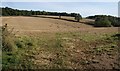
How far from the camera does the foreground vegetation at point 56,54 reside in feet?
35.1

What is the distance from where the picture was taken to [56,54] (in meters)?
12.0

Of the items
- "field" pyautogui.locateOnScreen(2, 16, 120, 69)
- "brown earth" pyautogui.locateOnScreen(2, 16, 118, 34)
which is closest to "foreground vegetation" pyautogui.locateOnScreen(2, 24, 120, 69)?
"field" pyautogui.locateOnScreen(2, 16, 120, 69)

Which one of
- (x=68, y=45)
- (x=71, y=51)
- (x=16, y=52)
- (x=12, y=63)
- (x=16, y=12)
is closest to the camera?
(x=12, y=63)

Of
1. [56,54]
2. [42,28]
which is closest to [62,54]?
[56,54]

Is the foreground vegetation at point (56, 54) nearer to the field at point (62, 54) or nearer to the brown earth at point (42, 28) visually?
the field at point (62, 54)

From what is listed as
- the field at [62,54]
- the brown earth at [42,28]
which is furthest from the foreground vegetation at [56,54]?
the brown earth at [42,28]

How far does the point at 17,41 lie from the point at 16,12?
31.2 metres

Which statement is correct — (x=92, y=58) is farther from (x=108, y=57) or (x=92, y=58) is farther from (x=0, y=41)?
(x=0, y=41)

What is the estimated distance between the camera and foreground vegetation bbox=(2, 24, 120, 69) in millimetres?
10695

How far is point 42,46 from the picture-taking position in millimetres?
13141

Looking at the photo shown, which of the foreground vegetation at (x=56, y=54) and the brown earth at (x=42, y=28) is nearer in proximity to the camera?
the foreground vegetation at (x=56, y=54)

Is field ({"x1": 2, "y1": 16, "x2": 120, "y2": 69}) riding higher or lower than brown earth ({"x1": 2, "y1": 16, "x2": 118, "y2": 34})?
higher

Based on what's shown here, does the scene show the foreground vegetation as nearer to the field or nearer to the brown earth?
the field

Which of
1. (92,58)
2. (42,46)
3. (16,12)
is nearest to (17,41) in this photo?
(42,46)
